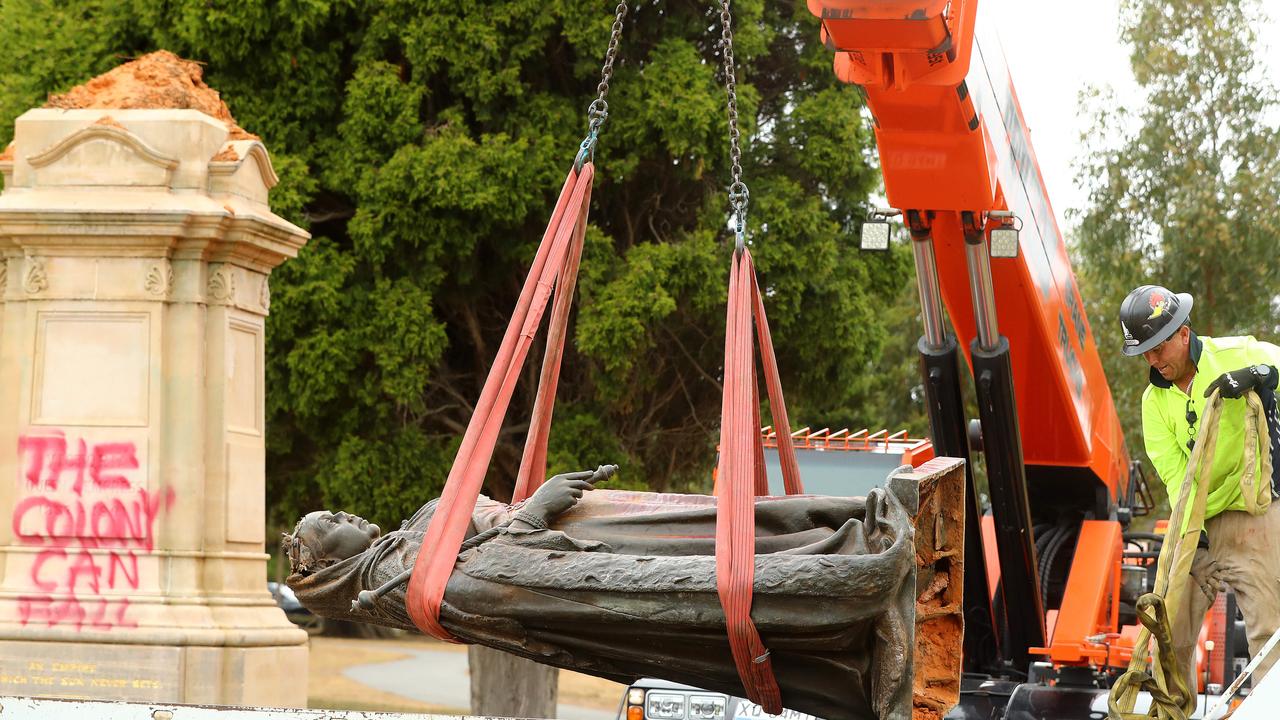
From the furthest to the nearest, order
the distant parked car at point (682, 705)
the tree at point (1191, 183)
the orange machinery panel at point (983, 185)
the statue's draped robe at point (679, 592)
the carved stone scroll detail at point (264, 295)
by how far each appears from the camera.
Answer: the tree at point (1191, 183) → the carved stone scroll detail at point (264, 295) → the distant parked car at point (682, 705) → the orange machinery panel at point (983, 185) → the statue's draped robe at point (679, 592)

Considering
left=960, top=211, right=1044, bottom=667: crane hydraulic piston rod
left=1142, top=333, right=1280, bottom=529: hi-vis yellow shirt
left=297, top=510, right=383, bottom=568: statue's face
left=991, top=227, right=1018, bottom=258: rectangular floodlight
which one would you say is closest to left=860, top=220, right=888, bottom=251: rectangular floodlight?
left=960, top=211, right=1044, bottom=667: crane hydraulic piston rod

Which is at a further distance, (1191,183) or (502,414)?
(1191,183)

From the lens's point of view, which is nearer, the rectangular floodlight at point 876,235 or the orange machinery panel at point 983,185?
the orange machinery panel at point 983,185

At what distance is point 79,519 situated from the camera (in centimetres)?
1152

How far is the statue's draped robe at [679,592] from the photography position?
4.77 m

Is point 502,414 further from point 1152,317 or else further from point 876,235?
point 876,235

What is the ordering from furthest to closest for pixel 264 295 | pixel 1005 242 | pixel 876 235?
pixel 264 295 → pixel 876 235 → pixel 1005 242

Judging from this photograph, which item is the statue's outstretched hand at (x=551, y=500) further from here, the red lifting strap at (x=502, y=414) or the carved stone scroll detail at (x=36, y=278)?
the carved stone scroll detail at (x=36, y=278)

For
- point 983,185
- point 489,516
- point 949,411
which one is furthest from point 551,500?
point 949,411

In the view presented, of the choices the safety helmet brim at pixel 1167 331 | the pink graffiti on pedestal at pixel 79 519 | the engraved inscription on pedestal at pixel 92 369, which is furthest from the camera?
the engraved inscription on pedestal at pixel 92 369

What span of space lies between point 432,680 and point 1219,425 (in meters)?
24.3

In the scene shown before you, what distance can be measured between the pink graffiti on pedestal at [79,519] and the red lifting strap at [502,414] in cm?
638

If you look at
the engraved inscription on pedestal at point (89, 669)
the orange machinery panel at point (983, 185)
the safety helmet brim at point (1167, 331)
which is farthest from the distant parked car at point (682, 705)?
the engraved inscription on pedestal at point (89, 669)

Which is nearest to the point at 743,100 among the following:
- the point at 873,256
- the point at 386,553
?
the point at 873,256
